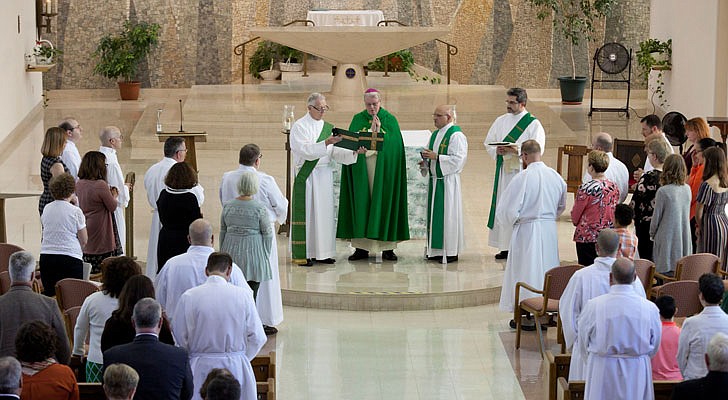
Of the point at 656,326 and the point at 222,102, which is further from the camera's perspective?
the point at 222,102

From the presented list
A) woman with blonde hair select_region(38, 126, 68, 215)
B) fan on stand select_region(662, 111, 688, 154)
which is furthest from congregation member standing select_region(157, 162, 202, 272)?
fan on stand select_region(662, 111, 688, 154)

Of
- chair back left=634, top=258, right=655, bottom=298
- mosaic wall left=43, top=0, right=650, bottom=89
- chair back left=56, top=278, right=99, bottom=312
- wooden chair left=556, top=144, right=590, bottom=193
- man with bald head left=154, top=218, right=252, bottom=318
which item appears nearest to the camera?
man with bald head left=154, top=218, right=252, bottom=318

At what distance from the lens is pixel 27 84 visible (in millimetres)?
18375

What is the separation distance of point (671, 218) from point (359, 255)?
2.91 metres

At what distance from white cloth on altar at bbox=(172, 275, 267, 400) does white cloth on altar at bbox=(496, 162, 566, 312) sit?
2.99 m

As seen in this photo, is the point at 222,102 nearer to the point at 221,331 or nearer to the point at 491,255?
the point at 491,255

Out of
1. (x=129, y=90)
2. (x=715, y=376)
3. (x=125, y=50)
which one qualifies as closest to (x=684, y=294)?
(x=715, y=376)

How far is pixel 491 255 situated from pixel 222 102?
9029 millimetres

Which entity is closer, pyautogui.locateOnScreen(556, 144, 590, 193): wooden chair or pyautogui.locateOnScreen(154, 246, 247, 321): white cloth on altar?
pyautogui.locateOnScreen(154, 246, 247, 321): white cloth on altar

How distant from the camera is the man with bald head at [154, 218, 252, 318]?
6656 millimetres

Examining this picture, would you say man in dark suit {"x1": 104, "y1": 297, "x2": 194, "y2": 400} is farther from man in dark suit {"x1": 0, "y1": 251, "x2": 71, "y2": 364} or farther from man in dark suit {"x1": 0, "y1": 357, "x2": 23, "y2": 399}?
man in dark suit {"x1": 0, "y1": 251, "x2": 71, "y2": 364}

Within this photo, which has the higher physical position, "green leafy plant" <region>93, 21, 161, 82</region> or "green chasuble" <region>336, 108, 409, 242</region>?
"green leafy plant" <region>93, 21, 161, 82</region>

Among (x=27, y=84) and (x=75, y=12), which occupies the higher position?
(x=75, y=12)

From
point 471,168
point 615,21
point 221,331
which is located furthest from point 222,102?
point 221,331
